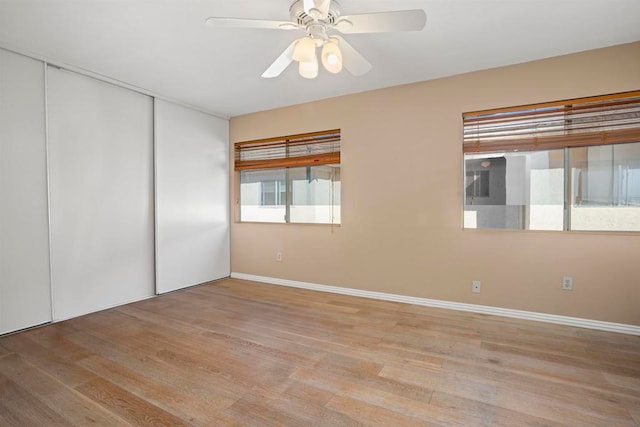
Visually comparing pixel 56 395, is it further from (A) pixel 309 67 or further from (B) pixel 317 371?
(A) pixel 309 67

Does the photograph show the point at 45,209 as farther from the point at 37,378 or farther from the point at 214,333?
the point at 214,333

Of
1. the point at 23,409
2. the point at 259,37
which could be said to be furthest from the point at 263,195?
the point at 23,409

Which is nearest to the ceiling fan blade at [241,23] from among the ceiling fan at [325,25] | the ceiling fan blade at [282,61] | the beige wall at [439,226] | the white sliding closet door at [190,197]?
the ceiling fan at [325,25]

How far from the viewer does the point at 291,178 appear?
4.37m

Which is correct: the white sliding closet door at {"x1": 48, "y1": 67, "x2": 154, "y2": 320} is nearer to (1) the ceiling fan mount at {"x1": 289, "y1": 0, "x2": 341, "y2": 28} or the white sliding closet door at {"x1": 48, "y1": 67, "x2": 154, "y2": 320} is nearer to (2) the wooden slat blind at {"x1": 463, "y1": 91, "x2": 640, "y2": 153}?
(1) the ceiling fan mount at {"x1": 289, "y1": 0, "x2": 341, "y2": 28}

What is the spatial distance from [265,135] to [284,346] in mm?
2988

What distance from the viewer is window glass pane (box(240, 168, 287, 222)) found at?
4457mm

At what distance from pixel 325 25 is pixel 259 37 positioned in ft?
2.50

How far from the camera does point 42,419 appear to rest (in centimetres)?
162

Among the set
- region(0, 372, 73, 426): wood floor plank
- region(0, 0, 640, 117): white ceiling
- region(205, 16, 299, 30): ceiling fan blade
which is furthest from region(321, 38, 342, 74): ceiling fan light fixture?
region(0, 372, 73, 426): wood floor plank

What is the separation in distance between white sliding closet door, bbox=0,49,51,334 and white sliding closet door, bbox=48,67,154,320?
89mm

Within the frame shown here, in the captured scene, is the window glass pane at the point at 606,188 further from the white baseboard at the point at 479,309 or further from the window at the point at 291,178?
the window at the point at 291,178

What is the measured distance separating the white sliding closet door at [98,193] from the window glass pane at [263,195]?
1365mm

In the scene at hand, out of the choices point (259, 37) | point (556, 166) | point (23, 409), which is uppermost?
point (259, 37)
